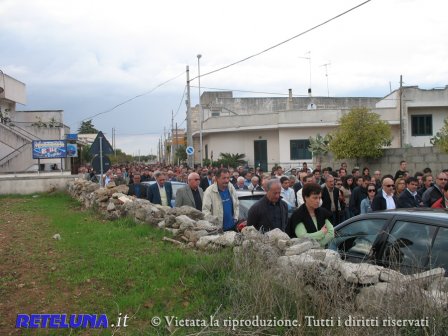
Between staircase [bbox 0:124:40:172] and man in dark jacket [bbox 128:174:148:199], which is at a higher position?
staircase [bbox 0:124:40:172]

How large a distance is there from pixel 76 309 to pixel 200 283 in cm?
140

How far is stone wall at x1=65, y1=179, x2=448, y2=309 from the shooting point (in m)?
3.82

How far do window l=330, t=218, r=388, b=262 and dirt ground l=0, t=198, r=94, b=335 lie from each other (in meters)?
3.07

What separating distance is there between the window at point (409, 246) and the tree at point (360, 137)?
18.1 m

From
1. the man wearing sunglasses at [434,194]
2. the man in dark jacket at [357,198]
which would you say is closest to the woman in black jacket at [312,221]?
the man wearing sunglasses at [434,194]

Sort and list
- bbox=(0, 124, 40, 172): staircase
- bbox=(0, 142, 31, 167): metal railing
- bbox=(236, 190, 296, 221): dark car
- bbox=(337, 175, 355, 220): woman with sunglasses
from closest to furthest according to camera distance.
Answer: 1. bbox=(236, 190, 296, 221): dark car
2. bbox=(337, 175, 355, 220): woman with sunglasses
3. bbox=(0, 142, 31, 167): metal railing
4. bbox=(0, 124, 40, 172): staircase

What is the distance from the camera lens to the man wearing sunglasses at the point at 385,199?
28.0 feet

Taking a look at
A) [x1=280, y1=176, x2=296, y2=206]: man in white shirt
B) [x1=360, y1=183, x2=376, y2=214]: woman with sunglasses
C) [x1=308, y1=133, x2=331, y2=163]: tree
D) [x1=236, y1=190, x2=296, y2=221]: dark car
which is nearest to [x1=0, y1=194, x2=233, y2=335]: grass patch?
[x1=236, y1=190, x2=296, y2=221]: dark car

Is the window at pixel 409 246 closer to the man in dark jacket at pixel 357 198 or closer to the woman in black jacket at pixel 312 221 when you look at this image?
the woman in black jacket at pixel 312 221

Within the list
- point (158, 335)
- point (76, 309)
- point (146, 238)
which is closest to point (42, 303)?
point (76, 309)

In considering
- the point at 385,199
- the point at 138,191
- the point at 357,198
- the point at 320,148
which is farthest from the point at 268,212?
the point at 320,148

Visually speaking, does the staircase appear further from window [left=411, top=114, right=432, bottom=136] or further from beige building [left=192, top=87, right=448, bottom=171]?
window [left=411, top=114, right=432, bottom=136]

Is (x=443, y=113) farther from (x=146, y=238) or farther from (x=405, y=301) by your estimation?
(x=405, y=301)

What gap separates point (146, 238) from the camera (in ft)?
26.1
